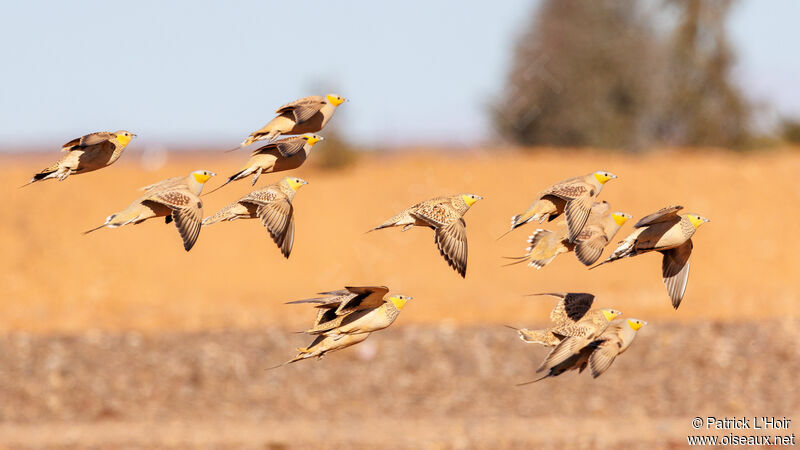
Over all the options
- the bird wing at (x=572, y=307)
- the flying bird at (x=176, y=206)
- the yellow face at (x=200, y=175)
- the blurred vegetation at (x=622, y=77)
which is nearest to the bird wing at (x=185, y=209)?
the flying bird at (x=176, y=206)

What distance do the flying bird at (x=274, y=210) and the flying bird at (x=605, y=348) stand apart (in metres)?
1.29

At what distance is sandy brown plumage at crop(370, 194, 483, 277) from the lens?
14.8 ft

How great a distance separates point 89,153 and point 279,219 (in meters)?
0.98

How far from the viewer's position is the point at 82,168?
4617 mm

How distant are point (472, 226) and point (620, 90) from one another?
2312cm

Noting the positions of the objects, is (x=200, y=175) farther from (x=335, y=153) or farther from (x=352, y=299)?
(x=335, y=153)

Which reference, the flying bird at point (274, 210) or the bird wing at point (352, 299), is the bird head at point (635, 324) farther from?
the flying bird at point (274, 210)

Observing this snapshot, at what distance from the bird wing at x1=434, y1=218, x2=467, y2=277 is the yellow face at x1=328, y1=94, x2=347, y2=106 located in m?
1.00

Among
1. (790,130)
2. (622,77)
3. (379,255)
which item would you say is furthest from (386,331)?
(790,130)

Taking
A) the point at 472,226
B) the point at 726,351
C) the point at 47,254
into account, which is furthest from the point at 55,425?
the point at 726,351

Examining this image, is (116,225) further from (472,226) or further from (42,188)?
(42,188)

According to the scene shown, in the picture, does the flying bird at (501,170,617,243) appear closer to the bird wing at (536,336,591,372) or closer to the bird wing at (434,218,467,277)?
the bird wing at (434,218,467,277)

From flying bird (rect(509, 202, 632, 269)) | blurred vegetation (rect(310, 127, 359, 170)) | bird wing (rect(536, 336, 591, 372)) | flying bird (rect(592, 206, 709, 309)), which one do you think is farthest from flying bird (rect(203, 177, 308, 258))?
blurred vegetation (rect(310, 127, 359, 170))

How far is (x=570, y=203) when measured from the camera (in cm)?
488
